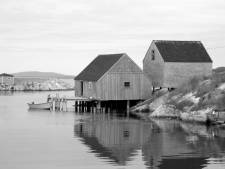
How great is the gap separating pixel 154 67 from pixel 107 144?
31.6 metres

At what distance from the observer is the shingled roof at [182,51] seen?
67.4 meters

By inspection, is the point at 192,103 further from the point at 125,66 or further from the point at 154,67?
the point at 154,67

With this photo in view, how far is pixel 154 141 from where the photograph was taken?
40156mm

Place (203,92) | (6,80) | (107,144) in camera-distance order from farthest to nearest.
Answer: (6,80) → (203,92) → (107,144)

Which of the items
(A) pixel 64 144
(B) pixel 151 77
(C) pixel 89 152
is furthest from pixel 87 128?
(B) pixel 151 77

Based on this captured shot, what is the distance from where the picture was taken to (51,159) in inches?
1266

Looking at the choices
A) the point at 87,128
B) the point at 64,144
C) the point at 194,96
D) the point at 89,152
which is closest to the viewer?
the point at 89,152

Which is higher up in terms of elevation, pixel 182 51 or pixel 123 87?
pixel 182 51

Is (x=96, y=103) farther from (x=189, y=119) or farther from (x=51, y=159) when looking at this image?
(x=51, y=159)

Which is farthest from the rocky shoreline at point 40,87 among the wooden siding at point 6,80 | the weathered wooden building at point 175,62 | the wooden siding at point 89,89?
the weathered wooden building at point 175,62

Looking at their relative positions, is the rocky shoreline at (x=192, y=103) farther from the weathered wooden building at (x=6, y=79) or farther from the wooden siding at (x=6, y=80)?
the wooden siding at (x=6, y=80)

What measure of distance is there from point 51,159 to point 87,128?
15945mm

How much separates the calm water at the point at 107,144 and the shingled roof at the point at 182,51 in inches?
558

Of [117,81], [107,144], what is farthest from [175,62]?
[107,144]
